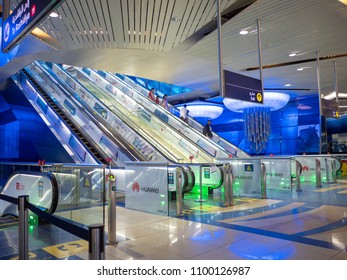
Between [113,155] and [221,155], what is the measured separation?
481 centimetres

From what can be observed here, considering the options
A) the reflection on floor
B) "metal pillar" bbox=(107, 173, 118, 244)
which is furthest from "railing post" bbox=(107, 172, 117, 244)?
the reflection on floor

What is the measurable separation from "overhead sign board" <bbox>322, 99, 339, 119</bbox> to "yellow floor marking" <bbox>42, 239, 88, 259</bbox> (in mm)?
8720

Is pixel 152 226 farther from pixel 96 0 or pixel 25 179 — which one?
pixel 96 0

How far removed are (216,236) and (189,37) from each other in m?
5.38

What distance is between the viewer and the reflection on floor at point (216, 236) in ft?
12.2

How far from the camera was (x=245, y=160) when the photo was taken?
894 cm

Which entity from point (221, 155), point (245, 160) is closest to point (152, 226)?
point (245, 160)

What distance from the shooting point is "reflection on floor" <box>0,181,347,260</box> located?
372 centimetres

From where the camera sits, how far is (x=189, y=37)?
25.8 ft

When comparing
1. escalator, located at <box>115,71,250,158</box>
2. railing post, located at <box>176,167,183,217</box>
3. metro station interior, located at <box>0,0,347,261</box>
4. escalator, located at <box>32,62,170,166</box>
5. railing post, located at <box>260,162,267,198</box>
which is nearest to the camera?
metro station interior, located at <box>0,0,347,261</box>

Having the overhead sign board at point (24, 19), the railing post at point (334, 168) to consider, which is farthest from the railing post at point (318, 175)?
the overhead sign board at point (24, 19)

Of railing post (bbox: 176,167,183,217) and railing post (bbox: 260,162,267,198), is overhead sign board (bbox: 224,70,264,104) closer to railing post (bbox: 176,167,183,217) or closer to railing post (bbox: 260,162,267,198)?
railing post (bbox: 176,167,183,217)

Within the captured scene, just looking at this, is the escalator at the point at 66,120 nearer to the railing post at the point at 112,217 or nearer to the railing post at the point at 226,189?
the railing post at the point at 226,189

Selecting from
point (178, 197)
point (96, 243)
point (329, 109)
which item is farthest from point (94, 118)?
point (96, 243)
